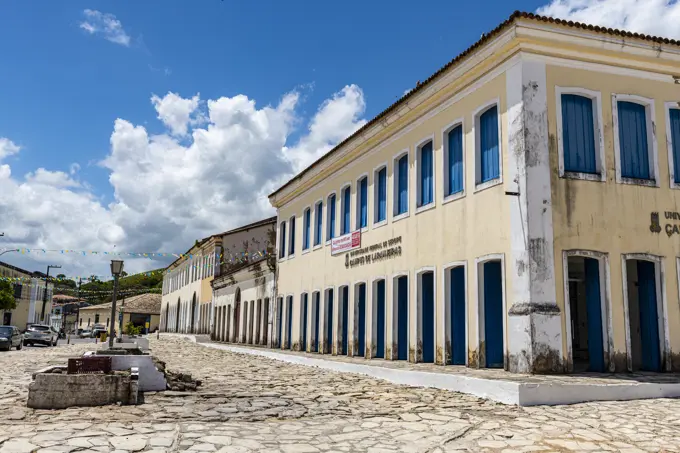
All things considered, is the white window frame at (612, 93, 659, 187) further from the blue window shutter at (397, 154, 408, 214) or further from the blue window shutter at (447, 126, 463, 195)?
the blue window shutter at (397, 154, 408, 214)

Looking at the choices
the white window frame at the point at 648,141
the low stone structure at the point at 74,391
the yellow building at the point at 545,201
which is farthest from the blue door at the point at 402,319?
the low stone structure at the point at 74,391

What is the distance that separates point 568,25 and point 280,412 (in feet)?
30.0

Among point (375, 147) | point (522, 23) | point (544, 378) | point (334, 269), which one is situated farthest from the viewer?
point (334, 269)

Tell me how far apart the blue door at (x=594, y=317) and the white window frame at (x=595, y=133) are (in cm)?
164

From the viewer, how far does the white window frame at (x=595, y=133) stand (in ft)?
39.7

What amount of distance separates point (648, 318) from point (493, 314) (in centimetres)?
297

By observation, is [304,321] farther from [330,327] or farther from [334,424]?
[334,424]

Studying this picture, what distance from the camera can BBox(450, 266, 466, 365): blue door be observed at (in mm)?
13584

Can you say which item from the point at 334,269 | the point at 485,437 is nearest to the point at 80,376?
the point at 485,437

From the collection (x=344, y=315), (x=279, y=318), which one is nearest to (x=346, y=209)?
(x=344, y=315)

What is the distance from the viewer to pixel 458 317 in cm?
1373

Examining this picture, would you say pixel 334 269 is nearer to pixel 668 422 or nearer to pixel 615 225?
pixel 615 225

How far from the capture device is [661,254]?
12336 millimetres

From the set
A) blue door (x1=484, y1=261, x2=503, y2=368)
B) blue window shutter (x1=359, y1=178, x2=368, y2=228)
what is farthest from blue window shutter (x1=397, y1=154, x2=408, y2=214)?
blue door (x1=484, y1=261, x2=503, y2=368)
